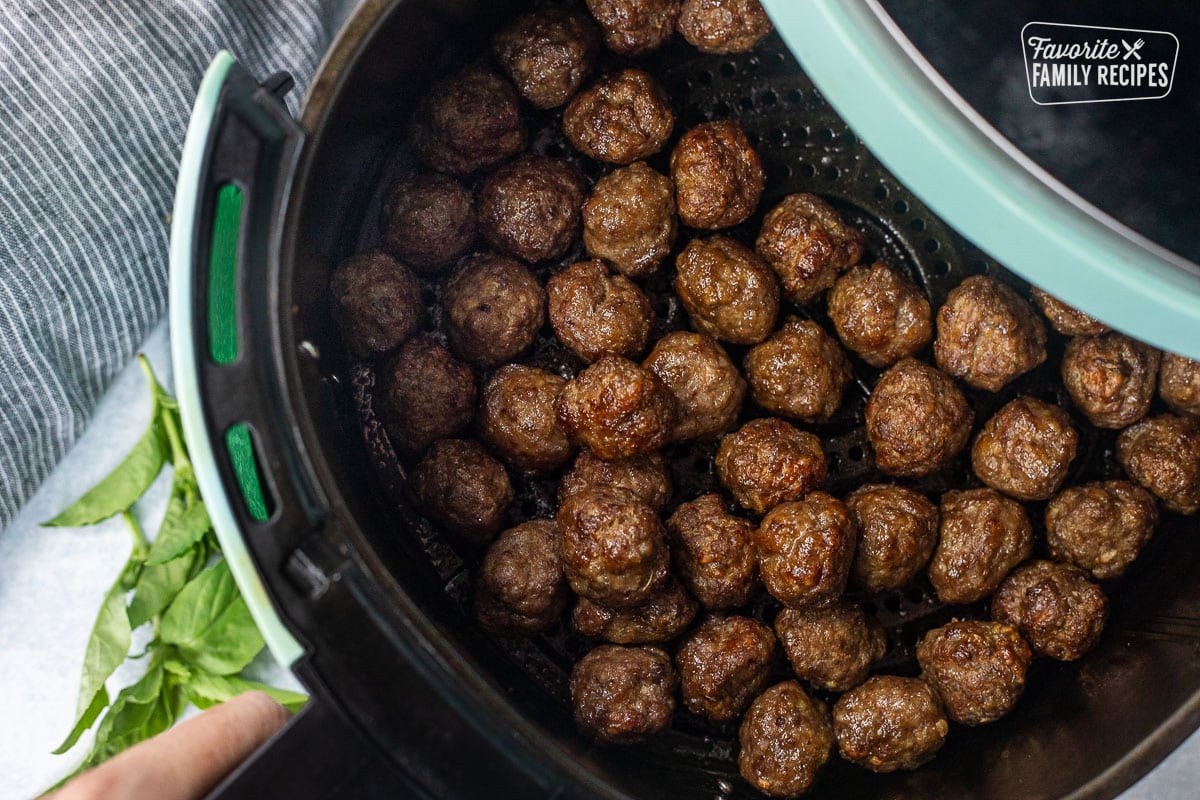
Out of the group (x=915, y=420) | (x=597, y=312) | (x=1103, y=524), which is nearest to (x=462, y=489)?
(x=597, y=312)

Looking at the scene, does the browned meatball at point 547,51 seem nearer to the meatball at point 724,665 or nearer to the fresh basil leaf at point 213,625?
the meatball at point 724,665

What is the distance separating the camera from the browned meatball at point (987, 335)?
1.79 meters

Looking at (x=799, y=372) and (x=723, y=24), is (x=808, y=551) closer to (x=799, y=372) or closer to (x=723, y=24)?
(x=799, y=372)

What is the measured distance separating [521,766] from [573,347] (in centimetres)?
77

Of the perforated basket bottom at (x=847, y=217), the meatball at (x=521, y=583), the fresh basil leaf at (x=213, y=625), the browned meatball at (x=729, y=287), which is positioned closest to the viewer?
the meatball at (x=521, y=583)

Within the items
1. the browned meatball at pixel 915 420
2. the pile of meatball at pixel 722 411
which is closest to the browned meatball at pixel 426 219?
the pile of meatball at pixel 722 411

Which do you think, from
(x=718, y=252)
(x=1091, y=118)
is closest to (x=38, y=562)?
(x=718, y=252)

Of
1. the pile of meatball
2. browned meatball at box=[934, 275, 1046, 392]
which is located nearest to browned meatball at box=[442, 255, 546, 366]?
the pile of meatball

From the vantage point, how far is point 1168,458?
1825 mm

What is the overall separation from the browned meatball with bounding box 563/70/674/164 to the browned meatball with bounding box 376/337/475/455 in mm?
490

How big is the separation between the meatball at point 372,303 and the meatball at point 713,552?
609mm

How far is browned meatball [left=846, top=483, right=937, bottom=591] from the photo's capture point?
1.76 meters

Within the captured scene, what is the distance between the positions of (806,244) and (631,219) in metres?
0.33

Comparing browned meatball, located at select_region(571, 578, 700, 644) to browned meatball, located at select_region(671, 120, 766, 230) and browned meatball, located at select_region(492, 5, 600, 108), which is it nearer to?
browned meatball, located at select_region(671, 120, 766, 230)
